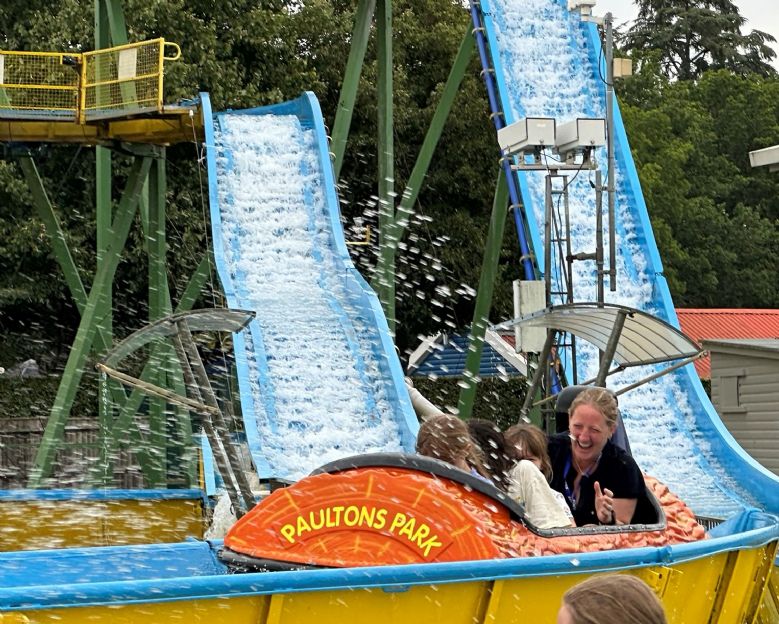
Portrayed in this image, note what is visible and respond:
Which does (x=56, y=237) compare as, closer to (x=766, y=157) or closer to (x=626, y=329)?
(x=766, y=157)

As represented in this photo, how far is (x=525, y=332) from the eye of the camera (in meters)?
13.2

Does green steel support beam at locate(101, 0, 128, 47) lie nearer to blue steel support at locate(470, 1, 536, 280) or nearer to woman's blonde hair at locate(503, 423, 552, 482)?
blue steel support at locate(470, 1, 536, 280)

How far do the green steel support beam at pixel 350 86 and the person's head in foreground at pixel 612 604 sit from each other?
15536 millimetres

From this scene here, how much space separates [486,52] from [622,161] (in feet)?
7.62

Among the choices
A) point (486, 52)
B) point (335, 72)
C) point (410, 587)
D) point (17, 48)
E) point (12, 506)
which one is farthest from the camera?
point (335, 72)

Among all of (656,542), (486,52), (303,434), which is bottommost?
(303,434)

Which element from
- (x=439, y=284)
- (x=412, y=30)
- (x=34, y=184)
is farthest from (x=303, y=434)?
(x=412, y=30)

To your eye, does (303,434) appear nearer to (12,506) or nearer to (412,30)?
(12,506)

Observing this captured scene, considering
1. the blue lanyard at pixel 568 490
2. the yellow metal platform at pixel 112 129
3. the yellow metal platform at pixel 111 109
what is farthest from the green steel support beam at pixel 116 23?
the blue lanyard at pixel 568 490

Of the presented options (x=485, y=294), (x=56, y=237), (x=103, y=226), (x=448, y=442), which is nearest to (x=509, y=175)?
(x=485, y=294)

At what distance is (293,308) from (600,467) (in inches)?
370

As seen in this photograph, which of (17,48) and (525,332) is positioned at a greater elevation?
(17,48)

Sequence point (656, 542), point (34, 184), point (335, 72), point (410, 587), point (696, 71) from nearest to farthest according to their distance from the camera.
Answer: point (410, 587)
point (656, 542)
point (34, 184)
point (335, 72)
point (696, 71)

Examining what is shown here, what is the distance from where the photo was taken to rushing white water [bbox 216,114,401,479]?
524 inches
